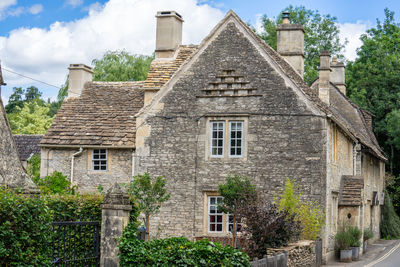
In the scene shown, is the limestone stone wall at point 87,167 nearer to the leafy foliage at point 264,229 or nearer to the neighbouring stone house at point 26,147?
the leafy foliage at point 264,229

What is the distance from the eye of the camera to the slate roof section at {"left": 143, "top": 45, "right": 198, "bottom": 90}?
2667 centimetres

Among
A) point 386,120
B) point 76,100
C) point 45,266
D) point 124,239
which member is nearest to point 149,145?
point 76,100

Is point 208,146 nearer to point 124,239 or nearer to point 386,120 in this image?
point 124,239

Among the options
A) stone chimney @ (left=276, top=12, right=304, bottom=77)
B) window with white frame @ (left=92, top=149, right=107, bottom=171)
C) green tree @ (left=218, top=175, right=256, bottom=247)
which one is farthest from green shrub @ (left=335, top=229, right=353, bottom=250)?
window with white frame @ (left=92, top=149, right=107, bottom=171)

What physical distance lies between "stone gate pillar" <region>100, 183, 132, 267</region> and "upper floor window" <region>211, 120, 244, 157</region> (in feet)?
32.9

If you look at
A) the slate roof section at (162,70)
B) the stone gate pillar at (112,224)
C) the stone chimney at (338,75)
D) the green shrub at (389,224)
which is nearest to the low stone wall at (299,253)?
the stone gate pillar at (112,224)

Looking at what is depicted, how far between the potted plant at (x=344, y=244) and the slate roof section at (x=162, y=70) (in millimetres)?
9646

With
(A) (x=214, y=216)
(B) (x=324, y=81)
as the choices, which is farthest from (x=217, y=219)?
(B) (x=324, y=81)

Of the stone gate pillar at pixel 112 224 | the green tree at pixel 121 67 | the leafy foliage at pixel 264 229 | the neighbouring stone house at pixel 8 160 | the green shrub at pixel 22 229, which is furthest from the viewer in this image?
the green tree at pixel 121 67

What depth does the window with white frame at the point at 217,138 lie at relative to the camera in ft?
80.9

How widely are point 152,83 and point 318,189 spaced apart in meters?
8.41

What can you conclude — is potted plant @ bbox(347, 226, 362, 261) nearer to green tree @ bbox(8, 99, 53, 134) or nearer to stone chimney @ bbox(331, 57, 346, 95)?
stone chimney @ bbox(331, 57, 346, 95)

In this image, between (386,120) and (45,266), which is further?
(386,120)

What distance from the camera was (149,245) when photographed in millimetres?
14734
